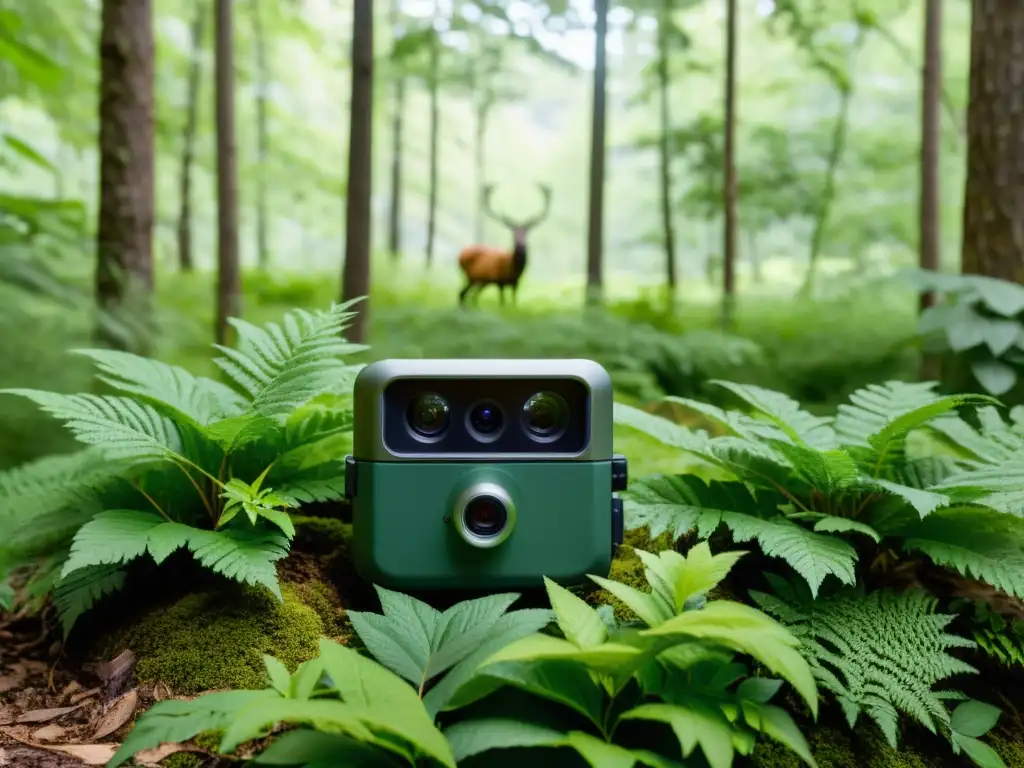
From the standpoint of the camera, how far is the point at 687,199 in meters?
8.66

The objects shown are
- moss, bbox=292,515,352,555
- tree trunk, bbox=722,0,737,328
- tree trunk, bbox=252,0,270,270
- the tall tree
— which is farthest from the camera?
tree trunk, bbox=252,0,270,270

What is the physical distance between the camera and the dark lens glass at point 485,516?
5.01 feet

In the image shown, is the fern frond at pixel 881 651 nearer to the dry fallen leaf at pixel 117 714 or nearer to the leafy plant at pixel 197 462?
the leafy plant at pixel 197 462

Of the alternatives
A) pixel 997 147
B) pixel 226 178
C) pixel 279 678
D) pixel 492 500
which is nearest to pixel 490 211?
pixel 226 178

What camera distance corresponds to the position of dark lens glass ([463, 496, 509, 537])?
5.01 feet

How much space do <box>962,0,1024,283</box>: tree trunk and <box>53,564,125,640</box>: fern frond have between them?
12.0 feet

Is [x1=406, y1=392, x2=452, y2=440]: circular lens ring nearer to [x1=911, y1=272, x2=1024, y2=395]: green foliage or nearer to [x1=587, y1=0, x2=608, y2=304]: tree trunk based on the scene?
[x1=911, y1=272, x2=1024, y2=395]: green foliage

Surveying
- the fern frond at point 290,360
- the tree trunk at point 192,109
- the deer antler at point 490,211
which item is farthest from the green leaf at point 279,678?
the tree trunk at point 192,109

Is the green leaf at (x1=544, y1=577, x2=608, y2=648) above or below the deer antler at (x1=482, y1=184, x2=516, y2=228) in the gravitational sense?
below

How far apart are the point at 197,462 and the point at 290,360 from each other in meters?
0.32

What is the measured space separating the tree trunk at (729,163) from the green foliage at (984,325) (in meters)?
3.76

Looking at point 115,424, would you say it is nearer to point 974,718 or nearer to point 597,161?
point 974,718

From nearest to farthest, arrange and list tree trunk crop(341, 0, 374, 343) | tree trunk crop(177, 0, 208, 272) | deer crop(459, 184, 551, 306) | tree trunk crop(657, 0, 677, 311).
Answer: tree trunk crop(341, 0, 374, 343), deer crop(459, 184, 551, 306), tree trunk crop(657, 0, 677, 311), tree trunk crop(177, 0, 208, 272)

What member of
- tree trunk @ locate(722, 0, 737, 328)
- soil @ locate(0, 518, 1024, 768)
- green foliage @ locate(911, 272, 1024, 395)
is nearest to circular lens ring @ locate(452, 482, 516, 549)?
soil @ locate(0, 518, 1024, 768)
